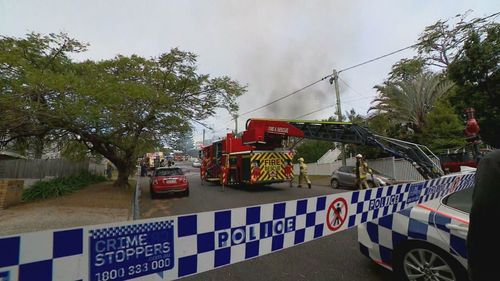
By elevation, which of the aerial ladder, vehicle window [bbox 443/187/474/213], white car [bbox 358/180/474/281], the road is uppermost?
the aerial ladder

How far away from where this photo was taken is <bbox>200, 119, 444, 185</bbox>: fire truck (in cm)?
1236

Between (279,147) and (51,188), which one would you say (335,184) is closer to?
(279,147)

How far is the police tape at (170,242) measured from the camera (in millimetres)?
1721

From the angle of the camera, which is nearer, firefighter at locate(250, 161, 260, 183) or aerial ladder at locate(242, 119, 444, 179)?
aerial ladder at locate(242, 119, 444, 179)

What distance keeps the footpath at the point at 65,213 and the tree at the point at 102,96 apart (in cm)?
278

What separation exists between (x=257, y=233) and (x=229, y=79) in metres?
14.9

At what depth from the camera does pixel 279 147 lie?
14.3 metres

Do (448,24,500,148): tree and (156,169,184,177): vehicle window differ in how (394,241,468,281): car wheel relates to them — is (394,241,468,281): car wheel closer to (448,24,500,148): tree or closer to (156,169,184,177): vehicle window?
(156,169,184,177): vehicle window

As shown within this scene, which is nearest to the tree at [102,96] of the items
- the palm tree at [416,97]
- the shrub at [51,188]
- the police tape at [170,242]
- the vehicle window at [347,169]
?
the shrub at [51,188]

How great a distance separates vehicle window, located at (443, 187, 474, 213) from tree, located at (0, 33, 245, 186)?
1069 cm

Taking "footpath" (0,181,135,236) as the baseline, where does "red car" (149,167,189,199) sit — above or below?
above

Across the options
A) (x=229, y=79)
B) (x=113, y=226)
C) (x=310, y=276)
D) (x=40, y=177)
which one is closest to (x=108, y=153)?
(x=40, y=177)

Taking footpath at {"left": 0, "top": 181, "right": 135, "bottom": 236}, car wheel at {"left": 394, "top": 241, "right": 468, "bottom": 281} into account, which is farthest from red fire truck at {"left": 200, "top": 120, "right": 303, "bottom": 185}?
car wheel at {"left": 394, "top": 241, "right": 468, "bottom": 281}

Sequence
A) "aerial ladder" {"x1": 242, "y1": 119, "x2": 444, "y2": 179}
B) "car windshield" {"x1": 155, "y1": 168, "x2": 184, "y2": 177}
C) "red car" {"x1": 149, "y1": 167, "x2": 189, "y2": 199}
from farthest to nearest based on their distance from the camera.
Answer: "car windshield" {"x1": 155, "y1": 168, "x2": 184, "y2": 177}, "red car" {"x1": 149, "y1": 167, "x2": 189, "y2": 199}, "aerial ladder" {"x1": 242, "y1": 119, "x2": 444, "y2": 179}
